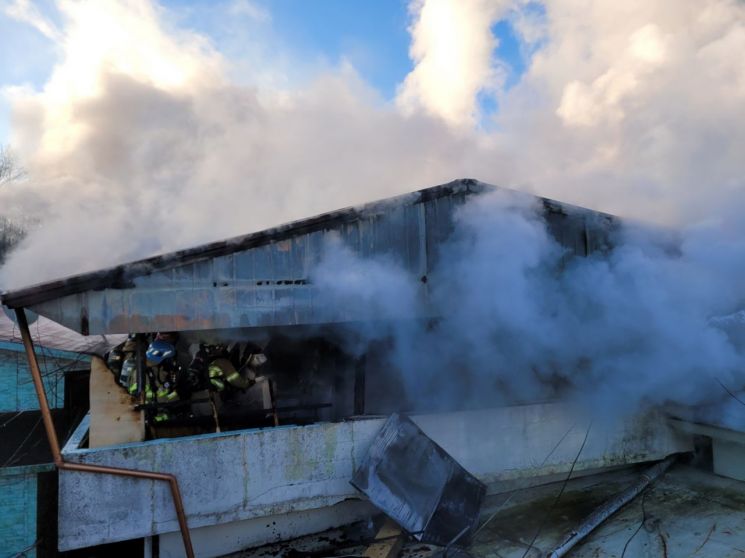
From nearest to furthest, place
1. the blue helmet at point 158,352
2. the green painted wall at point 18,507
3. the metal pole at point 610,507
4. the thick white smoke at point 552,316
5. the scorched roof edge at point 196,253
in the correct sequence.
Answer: the scorched roof edge at point 196,253 < the metal pole at point 610,507 < the blue helmet at point 158,352 < the thick white smoke at point 552,316 < the green painted wall at point 18,507

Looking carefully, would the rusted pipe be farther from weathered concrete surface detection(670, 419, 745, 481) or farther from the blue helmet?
weathered concrete surface detection(670, 419, 745, 481)

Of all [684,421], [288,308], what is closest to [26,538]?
[288,308]

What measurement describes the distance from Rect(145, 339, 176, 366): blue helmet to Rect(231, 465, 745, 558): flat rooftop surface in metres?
2.56

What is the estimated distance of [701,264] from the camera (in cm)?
698

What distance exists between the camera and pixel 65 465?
503cm

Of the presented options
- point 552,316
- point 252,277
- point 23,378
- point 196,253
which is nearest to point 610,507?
point 552,316

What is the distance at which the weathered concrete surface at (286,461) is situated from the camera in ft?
17.1

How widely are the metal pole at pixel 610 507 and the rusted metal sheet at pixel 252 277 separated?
3.44m

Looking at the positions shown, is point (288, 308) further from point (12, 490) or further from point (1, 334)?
point (1, 334)

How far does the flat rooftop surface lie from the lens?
5.54 metres

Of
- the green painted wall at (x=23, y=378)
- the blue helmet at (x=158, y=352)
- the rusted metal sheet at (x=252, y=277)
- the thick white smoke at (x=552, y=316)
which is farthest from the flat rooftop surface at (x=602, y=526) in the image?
the green painted wall at (x=23, y=378)

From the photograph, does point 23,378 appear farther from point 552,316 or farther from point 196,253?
point 552,316

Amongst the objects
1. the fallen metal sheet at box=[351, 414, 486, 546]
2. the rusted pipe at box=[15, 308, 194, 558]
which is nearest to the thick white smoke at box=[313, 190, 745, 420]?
the fallen metal sheet at box=[351, 414, 486, 546]

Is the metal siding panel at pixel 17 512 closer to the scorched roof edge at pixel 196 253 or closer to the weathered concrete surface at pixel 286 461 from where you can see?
the weathered concrete surface at pixel 286 461
